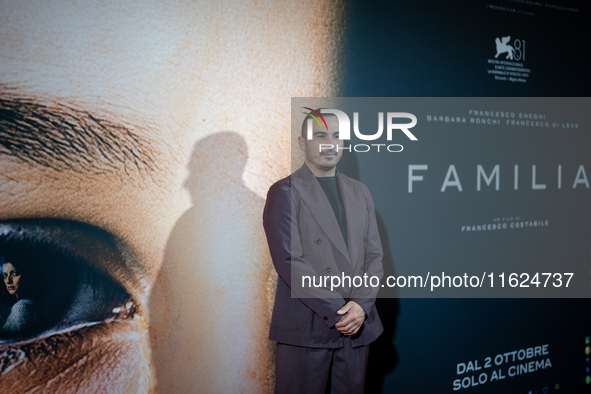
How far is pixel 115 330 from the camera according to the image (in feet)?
5.92

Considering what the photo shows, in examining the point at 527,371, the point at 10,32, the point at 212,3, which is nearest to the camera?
the point at 10,32

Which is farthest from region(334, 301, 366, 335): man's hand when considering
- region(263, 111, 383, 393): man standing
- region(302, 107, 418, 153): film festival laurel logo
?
region(302, 107, 418, 153): film festival laurel logo

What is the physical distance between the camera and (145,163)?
1821mm

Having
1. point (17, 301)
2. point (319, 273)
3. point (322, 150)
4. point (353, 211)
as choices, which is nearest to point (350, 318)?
point (319, 273)

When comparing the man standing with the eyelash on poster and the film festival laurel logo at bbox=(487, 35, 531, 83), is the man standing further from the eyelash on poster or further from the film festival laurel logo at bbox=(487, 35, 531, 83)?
the film festival laurel logo at bbox=(487, 35, 531, 83)

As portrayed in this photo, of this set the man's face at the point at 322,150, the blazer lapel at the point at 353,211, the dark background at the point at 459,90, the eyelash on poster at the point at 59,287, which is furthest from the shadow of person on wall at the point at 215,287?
the dark background at the point at 459,90

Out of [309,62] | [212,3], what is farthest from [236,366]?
[212,3]

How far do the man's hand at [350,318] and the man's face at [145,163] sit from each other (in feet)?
1.60

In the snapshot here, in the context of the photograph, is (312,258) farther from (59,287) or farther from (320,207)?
(59,287)

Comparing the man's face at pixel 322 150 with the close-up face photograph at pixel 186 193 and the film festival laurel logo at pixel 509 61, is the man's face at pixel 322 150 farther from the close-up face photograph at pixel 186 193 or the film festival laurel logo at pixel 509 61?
the film festival laurel logo at pixel 509 61

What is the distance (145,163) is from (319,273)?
97 cm

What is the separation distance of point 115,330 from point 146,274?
289 millimetres

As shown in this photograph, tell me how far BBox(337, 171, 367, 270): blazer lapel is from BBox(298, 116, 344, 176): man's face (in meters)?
0.10

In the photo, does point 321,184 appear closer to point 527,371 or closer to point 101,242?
point 101,242
